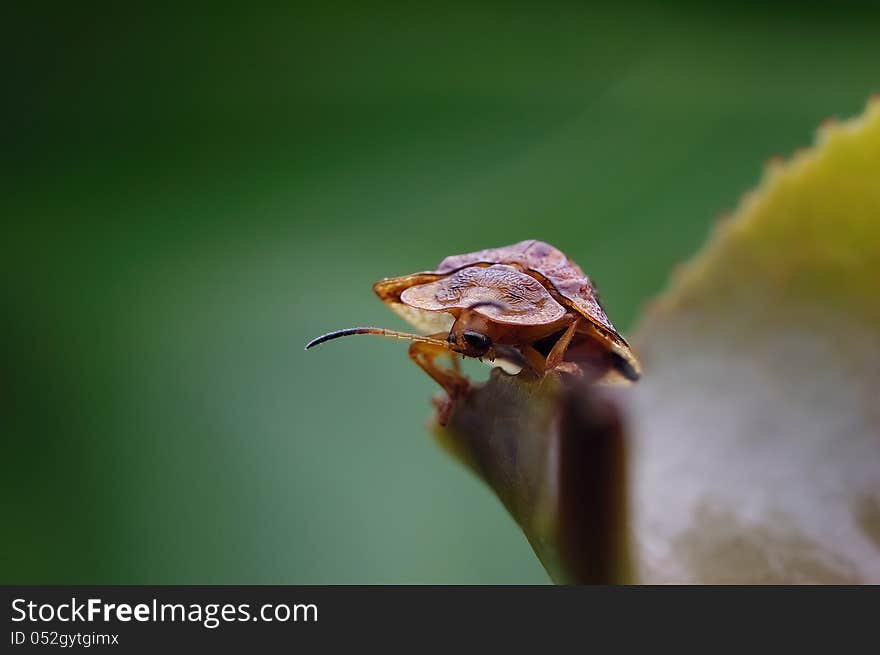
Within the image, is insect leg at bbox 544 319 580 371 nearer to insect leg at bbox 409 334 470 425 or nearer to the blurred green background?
insect leg at bbox 409 334 470 425

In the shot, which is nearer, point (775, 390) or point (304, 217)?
point (775, 390)

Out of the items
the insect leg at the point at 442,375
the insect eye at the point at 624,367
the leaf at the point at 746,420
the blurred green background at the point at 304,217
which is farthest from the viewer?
the blurred green background at the point at 304,217

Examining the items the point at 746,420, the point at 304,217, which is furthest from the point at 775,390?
the point at 304,217

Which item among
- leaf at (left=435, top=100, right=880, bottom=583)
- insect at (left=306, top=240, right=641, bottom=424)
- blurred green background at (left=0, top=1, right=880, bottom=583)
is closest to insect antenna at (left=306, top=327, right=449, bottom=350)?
insect at (left=306, top=240, right=641, bottom=424)

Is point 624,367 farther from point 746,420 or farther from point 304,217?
point 304,217

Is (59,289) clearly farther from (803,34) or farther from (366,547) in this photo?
(803,34)

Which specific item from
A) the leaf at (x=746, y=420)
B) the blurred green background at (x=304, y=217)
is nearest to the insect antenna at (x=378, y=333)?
the leaf at (x=746, y=420)

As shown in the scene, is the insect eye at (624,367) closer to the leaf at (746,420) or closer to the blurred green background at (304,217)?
the leaf at (746,420)
